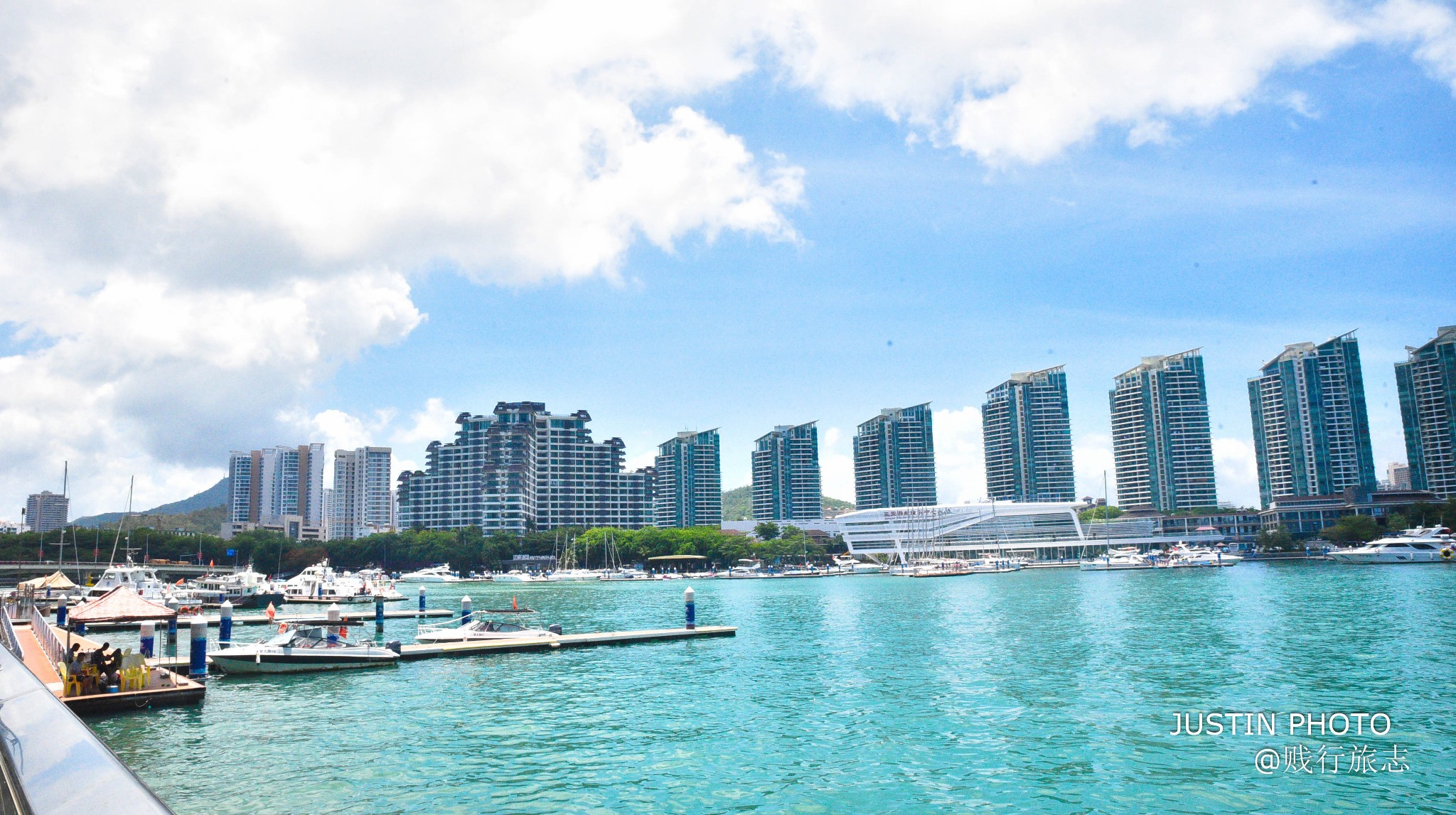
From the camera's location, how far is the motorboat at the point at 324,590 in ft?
286

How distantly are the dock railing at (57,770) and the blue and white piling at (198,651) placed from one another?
99.6 feet

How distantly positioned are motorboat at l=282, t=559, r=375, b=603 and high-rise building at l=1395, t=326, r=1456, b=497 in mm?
201367

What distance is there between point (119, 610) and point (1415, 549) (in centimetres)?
15343

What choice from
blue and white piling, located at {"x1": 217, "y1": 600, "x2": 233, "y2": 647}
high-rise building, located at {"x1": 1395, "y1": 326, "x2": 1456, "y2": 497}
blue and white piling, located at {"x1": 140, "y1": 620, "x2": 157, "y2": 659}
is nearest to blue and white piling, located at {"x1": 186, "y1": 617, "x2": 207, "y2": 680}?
blue and white piling, located at {"x1": 140, "y1": 620, "x2": 157, "y2": 659}

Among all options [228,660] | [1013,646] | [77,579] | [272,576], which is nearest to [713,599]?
[1013,646]

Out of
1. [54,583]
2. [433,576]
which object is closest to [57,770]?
[54,583]

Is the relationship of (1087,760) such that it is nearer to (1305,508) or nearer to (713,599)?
(713,599)

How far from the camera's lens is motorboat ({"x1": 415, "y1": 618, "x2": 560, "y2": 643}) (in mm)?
41375

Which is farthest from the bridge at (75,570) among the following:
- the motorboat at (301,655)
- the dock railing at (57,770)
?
the dock railing at (57,770)

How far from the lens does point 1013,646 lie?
130 feet

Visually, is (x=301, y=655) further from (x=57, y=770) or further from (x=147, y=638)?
(x=57, y=770)

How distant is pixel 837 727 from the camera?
76.0ft

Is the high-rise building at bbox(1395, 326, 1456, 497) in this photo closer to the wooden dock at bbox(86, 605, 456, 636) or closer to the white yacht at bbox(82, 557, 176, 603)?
the wooden dock at bbox(86, 605, 456, 636)

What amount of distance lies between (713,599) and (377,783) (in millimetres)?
74991
